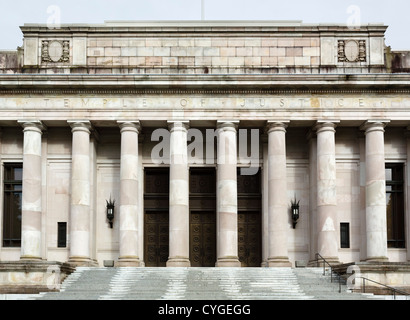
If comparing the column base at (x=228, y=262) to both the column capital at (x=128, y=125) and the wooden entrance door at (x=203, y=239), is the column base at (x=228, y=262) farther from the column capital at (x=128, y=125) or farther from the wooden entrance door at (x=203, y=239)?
the column capital at (x=128, y=125)

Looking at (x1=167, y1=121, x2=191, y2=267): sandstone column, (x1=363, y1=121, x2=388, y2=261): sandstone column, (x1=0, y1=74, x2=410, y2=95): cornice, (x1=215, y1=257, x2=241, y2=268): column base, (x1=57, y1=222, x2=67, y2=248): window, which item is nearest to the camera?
(x1=215, y1=257, x2=241, y2=268): column base

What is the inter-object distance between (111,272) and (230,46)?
1344 cm

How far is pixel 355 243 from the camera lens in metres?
42.7

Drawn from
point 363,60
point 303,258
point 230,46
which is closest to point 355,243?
point 303,258

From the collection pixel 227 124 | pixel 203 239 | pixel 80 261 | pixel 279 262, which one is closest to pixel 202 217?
pixel 203 239

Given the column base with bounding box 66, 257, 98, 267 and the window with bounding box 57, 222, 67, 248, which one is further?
the window with bounding box 57, 222, 67, 248

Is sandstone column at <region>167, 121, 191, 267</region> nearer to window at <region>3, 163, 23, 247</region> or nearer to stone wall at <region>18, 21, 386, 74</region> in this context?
stone wall at <region>18, 21, 386, 74</region>

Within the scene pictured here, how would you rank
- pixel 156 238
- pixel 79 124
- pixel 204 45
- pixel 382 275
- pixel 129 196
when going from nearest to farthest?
pixel 382 275, pixel 129 196, pixel 79 124, pixel 204 45, pixel 156 238

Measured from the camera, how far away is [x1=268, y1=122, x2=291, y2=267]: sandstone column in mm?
40219

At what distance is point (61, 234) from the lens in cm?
4253

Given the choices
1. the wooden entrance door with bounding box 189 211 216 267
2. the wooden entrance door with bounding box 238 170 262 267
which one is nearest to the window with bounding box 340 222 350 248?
the wooden entrance door with bounding box 238 170 262 267

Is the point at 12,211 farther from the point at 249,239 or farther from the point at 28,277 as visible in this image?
the point at 249,239

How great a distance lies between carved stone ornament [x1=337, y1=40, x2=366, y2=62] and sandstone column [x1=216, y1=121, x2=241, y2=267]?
6.79 metres

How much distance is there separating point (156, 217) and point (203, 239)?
284cm
